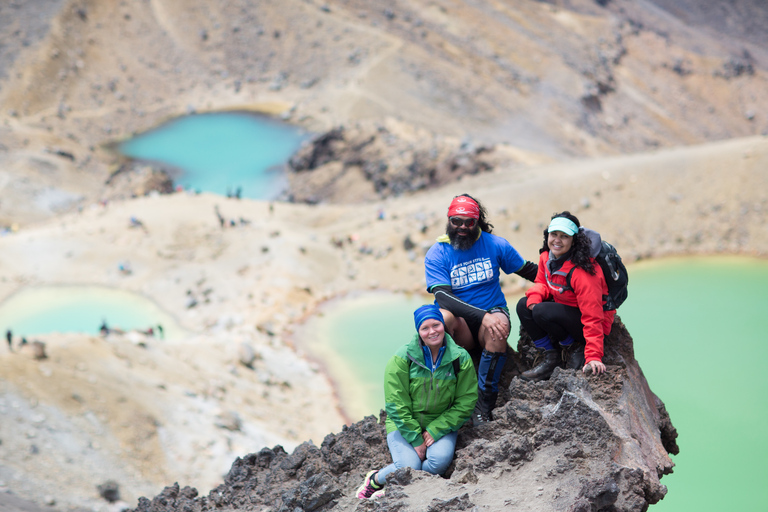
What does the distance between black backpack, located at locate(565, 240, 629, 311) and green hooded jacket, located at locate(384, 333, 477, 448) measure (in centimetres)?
104

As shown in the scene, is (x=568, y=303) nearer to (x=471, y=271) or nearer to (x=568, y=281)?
(x=568, y=281)

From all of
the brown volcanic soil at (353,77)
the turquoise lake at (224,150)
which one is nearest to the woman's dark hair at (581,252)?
the turquoise lake at (224,150)

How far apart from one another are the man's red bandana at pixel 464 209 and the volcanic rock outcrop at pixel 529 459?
1.20 meters

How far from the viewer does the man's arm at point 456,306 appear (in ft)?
17.1

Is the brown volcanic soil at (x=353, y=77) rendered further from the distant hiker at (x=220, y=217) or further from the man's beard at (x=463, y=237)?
the man's beard at (x=463, y=237)

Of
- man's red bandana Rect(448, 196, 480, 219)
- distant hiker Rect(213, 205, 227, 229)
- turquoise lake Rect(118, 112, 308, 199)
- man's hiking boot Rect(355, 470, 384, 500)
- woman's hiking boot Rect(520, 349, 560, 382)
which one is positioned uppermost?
turquoise lake Rect(118, 112, 308, 199)

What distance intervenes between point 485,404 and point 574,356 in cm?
83

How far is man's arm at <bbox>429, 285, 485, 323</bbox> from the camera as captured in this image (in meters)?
5.21

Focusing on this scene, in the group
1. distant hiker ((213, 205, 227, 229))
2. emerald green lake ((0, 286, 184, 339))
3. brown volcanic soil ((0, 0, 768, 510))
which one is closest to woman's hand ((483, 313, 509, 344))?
brown volcanic soil ((0, 0, 768, 510))

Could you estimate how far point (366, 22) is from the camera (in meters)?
Result: 41.6

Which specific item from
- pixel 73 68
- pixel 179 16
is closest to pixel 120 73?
pixel 73 68

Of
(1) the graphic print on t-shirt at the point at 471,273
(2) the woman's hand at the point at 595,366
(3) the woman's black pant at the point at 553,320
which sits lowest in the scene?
(2) the woman's hand at the point at 595,366

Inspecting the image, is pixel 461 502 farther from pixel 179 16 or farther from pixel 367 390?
pixel 179 16

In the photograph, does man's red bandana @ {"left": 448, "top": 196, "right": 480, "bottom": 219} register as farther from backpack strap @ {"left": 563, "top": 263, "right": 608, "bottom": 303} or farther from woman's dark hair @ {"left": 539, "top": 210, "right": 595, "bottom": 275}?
backpack strap @ {"left": 563, "top": 263, "right": 608, "bottom": 303}
